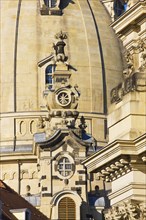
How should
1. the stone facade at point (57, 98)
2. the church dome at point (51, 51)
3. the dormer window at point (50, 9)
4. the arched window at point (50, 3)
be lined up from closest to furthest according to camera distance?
the stone facade at point (57, 98)
the church dome at point (51, 51)
the dormer window at point (50, 9)
the arched window at point (50, 3)

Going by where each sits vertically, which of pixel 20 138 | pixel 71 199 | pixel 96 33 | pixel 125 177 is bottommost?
pixel 125 177

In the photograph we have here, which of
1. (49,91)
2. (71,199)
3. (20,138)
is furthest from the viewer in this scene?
(20,138)

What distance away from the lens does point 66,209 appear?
98500mm

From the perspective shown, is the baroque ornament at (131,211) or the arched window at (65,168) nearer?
the baroque ornament at (131,211)

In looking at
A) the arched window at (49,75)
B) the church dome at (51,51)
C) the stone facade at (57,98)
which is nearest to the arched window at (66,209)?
the stone facade at (57,98)

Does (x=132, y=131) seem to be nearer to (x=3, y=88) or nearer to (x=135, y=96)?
(x=135, y=96)

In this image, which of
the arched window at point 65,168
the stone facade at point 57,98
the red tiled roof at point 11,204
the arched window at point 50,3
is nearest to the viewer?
the red tiled roof at point 11,204

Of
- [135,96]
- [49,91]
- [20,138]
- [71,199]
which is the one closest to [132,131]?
[135,96]

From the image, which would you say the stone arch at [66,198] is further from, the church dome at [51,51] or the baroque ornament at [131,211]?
the baroque ornament at [131,211]

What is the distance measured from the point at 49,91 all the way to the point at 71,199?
29.5ft

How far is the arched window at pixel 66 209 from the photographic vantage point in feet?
323

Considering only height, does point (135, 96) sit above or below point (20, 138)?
below

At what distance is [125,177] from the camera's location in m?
47.3

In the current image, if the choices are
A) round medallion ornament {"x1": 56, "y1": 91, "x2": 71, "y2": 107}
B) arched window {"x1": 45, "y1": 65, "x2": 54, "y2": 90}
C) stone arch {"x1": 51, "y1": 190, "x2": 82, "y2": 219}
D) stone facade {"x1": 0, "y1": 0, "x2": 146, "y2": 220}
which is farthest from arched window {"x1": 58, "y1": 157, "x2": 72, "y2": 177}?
arched window {"x1": 45, "y1": 65, "x2": 54, "y2": 90}
